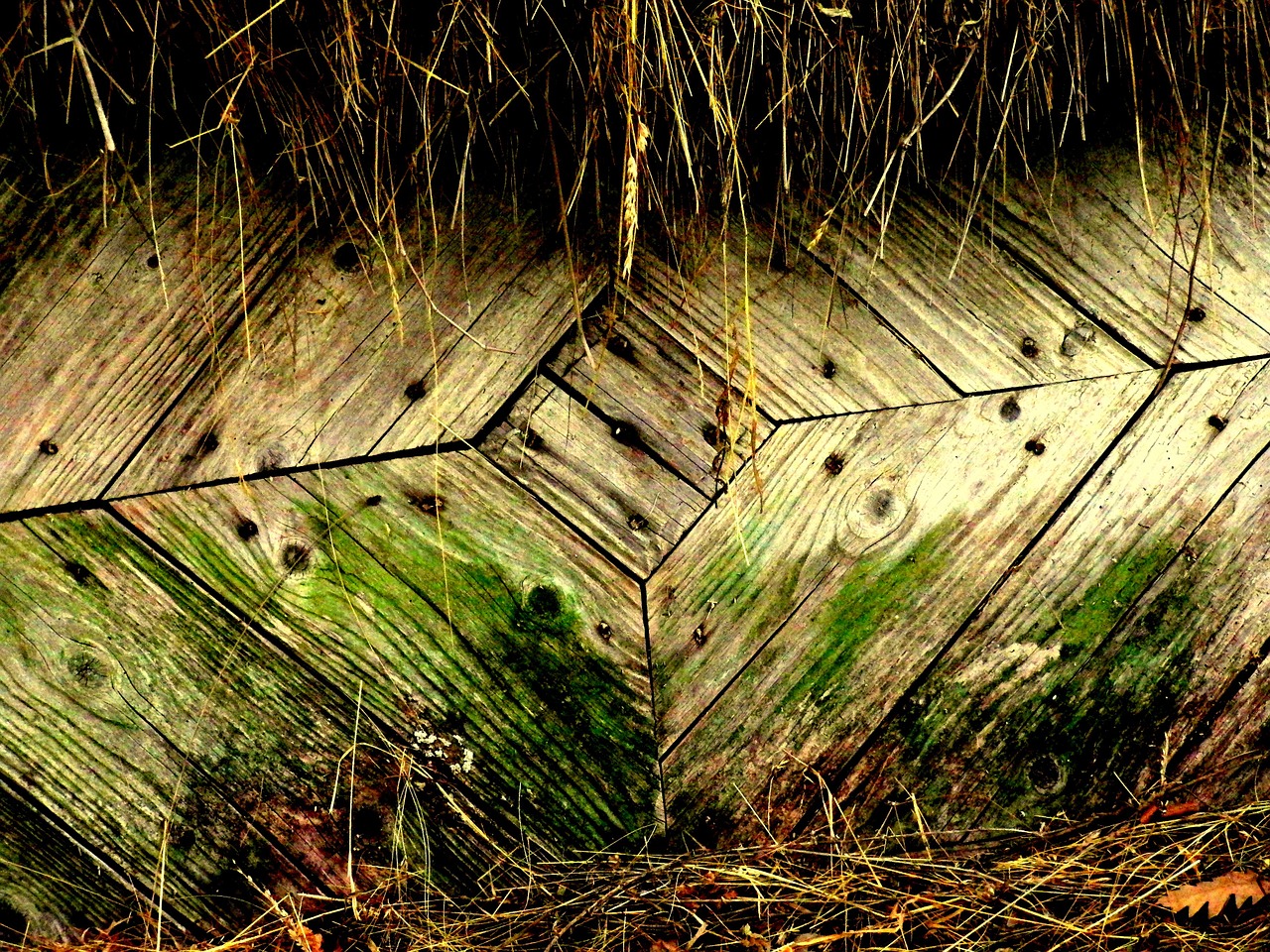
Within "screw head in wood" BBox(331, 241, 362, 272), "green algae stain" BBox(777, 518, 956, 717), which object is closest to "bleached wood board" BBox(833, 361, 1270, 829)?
"green algae stain" BBox(777, 518, 956, 717)

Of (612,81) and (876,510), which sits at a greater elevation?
(612,81)

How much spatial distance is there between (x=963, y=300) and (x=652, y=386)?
1.96 ft

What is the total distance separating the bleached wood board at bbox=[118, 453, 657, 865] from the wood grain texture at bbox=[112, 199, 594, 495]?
6 centimetres

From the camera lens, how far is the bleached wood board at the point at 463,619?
163 cm

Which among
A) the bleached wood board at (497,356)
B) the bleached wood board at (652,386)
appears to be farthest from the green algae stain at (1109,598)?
the bleached wood board at (497,356)

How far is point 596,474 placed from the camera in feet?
5.35

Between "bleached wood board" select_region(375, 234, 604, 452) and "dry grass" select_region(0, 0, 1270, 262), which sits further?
"bleached wood board" select_region(375, 234, 604, 452)

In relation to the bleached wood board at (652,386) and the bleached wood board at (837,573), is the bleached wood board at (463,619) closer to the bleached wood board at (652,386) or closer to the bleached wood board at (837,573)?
the bleached wood board at (837,573)

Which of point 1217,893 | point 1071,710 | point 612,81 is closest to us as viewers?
point 612,81

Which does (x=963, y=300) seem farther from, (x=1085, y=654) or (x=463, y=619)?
(x=463, y=619)

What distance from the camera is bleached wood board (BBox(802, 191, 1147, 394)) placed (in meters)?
1.61

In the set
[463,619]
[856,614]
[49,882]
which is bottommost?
[49,882]

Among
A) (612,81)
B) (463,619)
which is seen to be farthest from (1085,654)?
(612,81)

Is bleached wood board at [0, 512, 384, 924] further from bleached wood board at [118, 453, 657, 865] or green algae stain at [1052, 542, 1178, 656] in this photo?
green algae stain at [1052, 542, 1178, 656]
